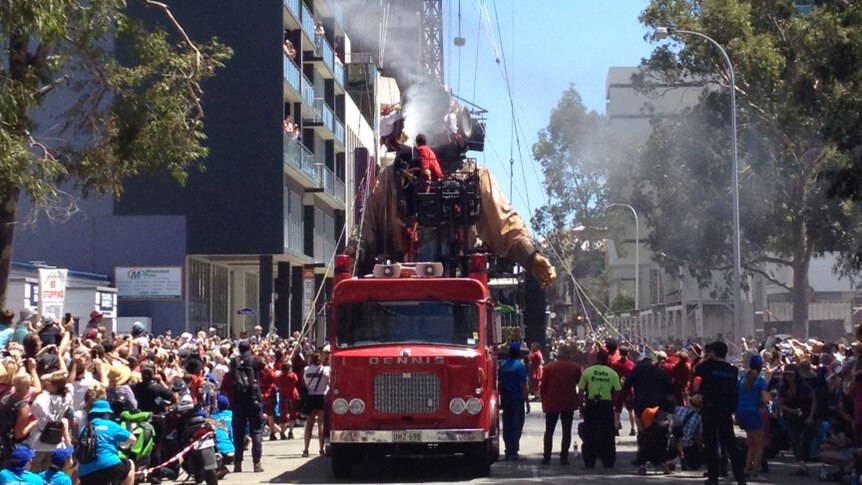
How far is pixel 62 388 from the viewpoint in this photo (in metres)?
14.6

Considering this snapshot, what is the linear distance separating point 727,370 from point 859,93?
864 centimetres

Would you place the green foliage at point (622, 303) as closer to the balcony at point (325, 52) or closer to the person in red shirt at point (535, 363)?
the balcony at point (325, 52)

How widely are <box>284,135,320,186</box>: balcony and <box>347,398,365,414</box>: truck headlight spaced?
29.9m

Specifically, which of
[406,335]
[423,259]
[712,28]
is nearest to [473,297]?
[406,335]

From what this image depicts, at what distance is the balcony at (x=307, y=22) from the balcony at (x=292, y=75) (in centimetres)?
232

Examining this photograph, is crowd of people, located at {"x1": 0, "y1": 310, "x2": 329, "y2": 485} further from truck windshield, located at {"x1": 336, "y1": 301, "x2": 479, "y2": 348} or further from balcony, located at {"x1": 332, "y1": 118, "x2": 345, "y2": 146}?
balcony, located at {"x1": 332, "y1": 118, "x2": 345, "y2": 146}

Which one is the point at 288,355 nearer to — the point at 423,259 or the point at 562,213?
the point at 423,259

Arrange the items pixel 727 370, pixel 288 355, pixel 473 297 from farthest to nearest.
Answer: pixel 288 355 < pixel 473 297 < pixel 727 370

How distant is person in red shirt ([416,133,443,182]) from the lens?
2080 cm

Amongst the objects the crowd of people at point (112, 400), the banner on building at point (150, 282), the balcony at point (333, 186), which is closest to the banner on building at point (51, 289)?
the crowd of people at point (112, 400)

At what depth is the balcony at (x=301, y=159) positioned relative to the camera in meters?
47.9

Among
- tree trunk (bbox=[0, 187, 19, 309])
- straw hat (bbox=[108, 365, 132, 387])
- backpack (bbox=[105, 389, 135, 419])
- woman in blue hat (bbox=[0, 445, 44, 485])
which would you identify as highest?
tree trunk (bbox=[0, 187, 19, 309])

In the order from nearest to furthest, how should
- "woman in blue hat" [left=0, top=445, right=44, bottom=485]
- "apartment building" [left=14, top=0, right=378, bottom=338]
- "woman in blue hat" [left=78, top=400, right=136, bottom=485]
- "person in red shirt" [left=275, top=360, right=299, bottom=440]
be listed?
1. "woman in blue hat" [left=0, top=445, right=44, bottom=485]
2. "woman in blue hat" [left=78, top=400, right=136, bottom=485]
3. "person in red shirt" [left=275, top=360, right=299, bottom=440]
4. "apartment building" [left=14, top=0, right=378, bottom=338]

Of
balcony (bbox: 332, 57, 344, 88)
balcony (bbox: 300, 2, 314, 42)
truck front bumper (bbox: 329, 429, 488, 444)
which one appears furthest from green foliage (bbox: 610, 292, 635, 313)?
truck front bumper (bbox: 329, 429, 488, 444)
